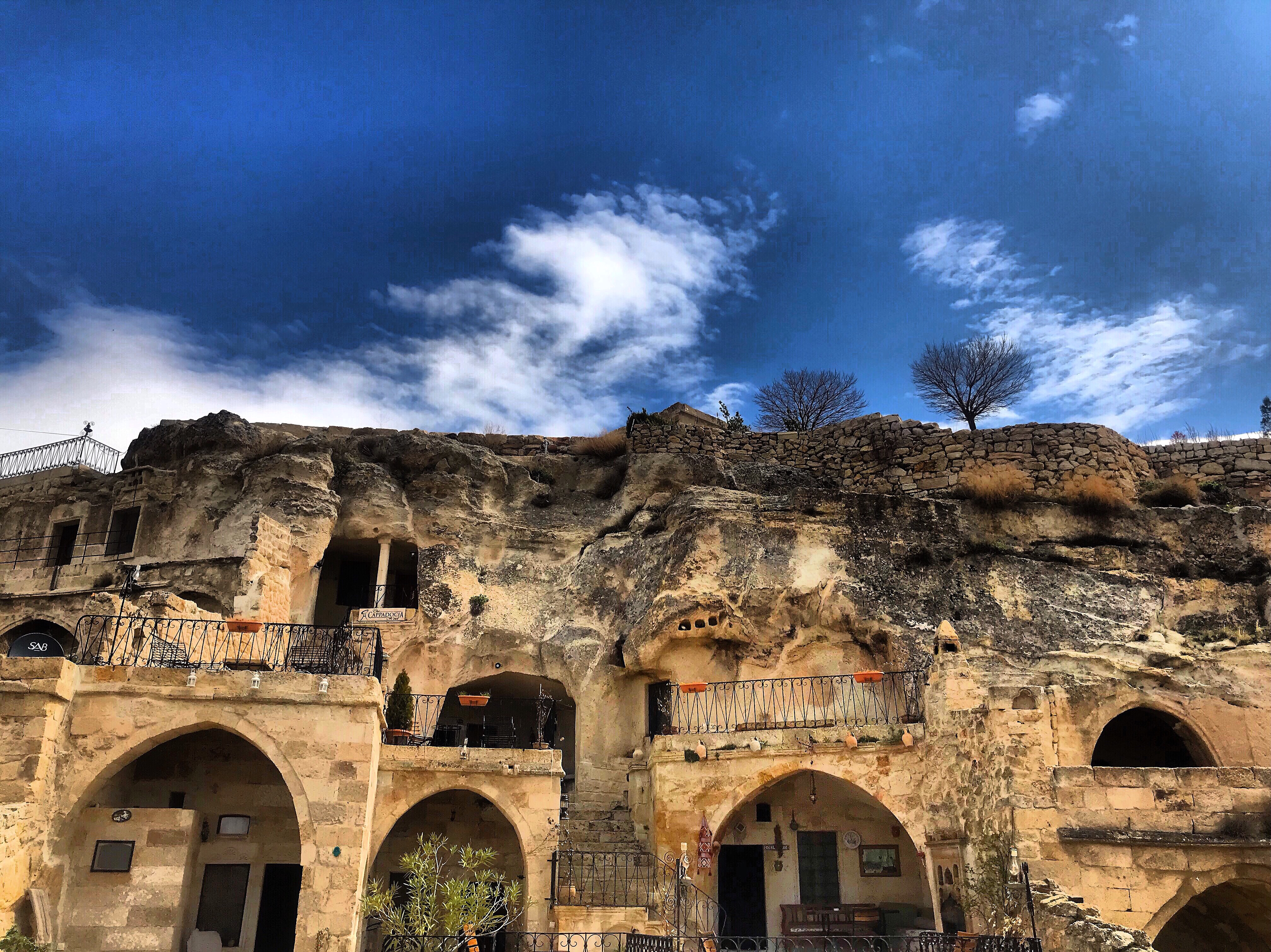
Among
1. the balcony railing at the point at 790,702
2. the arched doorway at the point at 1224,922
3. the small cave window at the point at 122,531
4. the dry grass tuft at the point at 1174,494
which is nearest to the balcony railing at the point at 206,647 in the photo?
the small cave window at the point at 122,531

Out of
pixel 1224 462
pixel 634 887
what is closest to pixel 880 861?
pixel 634 887

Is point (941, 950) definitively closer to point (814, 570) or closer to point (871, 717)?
point (871, 717)

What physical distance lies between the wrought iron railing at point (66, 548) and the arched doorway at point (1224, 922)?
20518 millimetres

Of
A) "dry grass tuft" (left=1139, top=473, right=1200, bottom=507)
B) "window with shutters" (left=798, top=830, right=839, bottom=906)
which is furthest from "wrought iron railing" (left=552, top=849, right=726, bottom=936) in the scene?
"dry grass tuft" (left=1139, top=473, right=1200, bottom=507)

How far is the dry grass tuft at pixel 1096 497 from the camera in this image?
68.5ft

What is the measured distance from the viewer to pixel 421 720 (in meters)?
19.0

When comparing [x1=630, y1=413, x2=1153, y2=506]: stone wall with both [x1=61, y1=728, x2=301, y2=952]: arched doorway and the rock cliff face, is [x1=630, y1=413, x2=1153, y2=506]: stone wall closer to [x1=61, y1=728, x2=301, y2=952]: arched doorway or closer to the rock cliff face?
the rock cliff face

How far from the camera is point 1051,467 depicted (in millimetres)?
22641

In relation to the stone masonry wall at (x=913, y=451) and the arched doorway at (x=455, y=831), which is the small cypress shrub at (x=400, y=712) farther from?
the stone masonry wall at (x=913, y=451)

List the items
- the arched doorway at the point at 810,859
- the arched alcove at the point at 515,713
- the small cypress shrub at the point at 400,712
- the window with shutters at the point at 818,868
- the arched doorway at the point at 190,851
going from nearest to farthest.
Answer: the arched doorway at the point at 190,851, the small cypress shrub at the point at 400,712, the arched doorway at the point at 810,859, the window with shutters at the point at 818,868, the arched alcove at the point at 515,713

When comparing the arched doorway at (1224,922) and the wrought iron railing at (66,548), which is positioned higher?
the wrought iron railing at (66,548)

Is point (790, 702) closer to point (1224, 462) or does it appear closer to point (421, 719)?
point (421, 719)

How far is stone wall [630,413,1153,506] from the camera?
2269cm

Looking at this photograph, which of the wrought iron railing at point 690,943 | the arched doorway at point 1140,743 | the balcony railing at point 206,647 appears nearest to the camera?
the wrought iron railing at point 690,943
